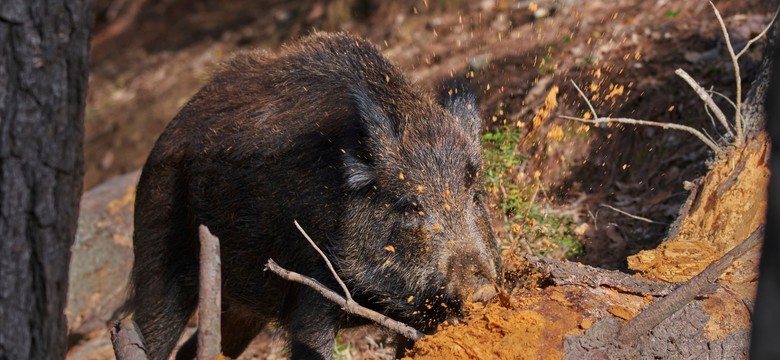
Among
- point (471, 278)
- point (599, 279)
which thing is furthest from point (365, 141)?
point (599, 279)

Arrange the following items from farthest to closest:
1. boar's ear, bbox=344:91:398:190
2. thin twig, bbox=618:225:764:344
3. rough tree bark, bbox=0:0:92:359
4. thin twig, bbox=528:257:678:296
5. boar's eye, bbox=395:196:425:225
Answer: boar's ear, bbox=344:91:398:190 → boar's eye, bbox=395:196:425:225 → thin twig, bbox=528:257:678:296 → thin twig, bbox=618:225:764:344 → rough tree bark, bbox=0:0:92:359

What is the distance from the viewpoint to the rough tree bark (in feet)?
8.84

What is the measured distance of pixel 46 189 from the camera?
2.77 m

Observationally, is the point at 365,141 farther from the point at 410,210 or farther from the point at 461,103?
the point at 461,103

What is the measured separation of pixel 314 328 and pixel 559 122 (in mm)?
3370

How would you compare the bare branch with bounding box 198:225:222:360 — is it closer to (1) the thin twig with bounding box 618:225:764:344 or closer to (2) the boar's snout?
(2) the boar's snout

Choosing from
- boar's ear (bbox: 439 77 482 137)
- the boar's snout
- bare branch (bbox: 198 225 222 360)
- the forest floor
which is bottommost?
the forest floor

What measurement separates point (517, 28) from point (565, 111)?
9.43 ft

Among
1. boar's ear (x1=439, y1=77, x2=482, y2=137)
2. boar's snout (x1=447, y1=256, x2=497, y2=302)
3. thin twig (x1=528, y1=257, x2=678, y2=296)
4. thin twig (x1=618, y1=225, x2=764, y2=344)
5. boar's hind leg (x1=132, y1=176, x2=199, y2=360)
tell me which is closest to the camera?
thin twig (x1=618, y1=225, x2=764, y2=344)

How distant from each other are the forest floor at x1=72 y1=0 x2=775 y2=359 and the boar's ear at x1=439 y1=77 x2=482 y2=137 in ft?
1.49

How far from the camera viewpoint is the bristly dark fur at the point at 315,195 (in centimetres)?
471

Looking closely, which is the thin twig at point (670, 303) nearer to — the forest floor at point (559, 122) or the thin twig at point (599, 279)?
the forest floor at point (559, 122)

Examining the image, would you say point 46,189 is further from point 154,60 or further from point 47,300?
point 154,60

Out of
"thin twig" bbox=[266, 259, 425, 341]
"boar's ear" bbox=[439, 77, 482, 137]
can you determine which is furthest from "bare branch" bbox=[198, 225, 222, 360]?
"boar's ear" bbox=[439, 77, 482, 137]
